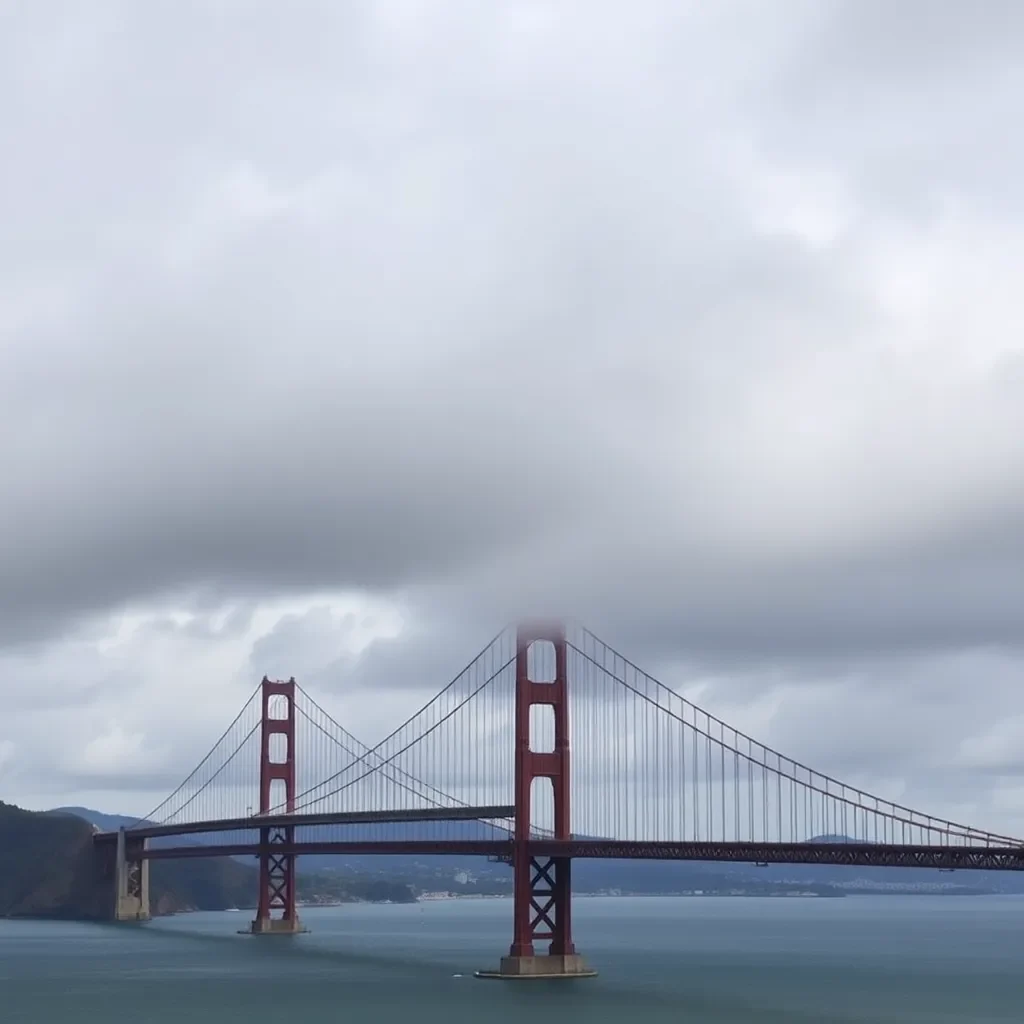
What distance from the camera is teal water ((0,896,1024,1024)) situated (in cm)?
5662

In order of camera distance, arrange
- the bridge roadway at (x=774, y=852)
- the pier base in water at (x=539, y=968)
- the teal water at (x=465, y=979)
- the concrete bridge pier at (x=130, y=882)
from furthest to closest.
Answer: the concrete bridge pier at (x=130, y=882), the pier base in water at (x=539, y=968), the teal water at (x=465, y=979), the bridge roadway at (x=774, y=852)

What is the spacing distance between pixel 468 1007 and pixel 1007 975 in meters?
34.9

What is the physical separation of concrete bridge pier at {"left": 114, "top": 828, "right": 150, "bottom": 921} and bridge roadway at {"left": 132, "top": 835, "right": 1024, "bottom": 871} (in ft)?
197

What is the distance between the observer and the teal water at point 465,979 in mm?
56625

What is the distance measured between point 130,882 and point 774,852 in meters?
90.1

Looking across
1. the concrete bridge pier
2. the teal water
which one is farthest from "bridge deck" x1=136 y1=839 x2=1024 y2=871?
the concrete bridge pier

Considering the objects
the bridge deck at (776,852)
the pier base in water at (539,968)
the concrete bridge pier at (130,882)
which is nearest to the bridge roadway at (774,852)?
the bridge deck at (776,852)

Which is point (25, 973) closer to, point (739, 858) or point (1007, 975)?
point (739, 858)

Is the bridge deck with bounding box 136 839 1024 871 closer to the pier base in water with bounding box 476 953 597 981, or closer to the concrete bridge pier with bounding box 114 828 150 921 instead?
the pier base in water with bounding box 476 953 597 981

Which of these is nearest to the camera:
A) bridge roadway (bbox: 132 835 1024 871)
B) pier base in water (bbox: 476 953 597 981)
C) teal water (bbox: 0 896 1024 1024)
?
bridge roadway (bbox: 132 835 1024 871)

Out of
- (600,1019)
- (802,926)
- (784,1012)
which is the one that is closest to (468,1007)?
(600,1019)

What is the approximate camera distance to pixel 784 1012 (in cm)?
5575

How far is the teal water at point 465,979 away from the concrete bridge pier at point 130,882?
5.73 metres

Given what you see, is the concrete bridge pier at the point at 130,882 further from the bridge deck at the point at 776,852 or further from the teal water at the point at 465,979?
the bridge deck at the point at 776,852
